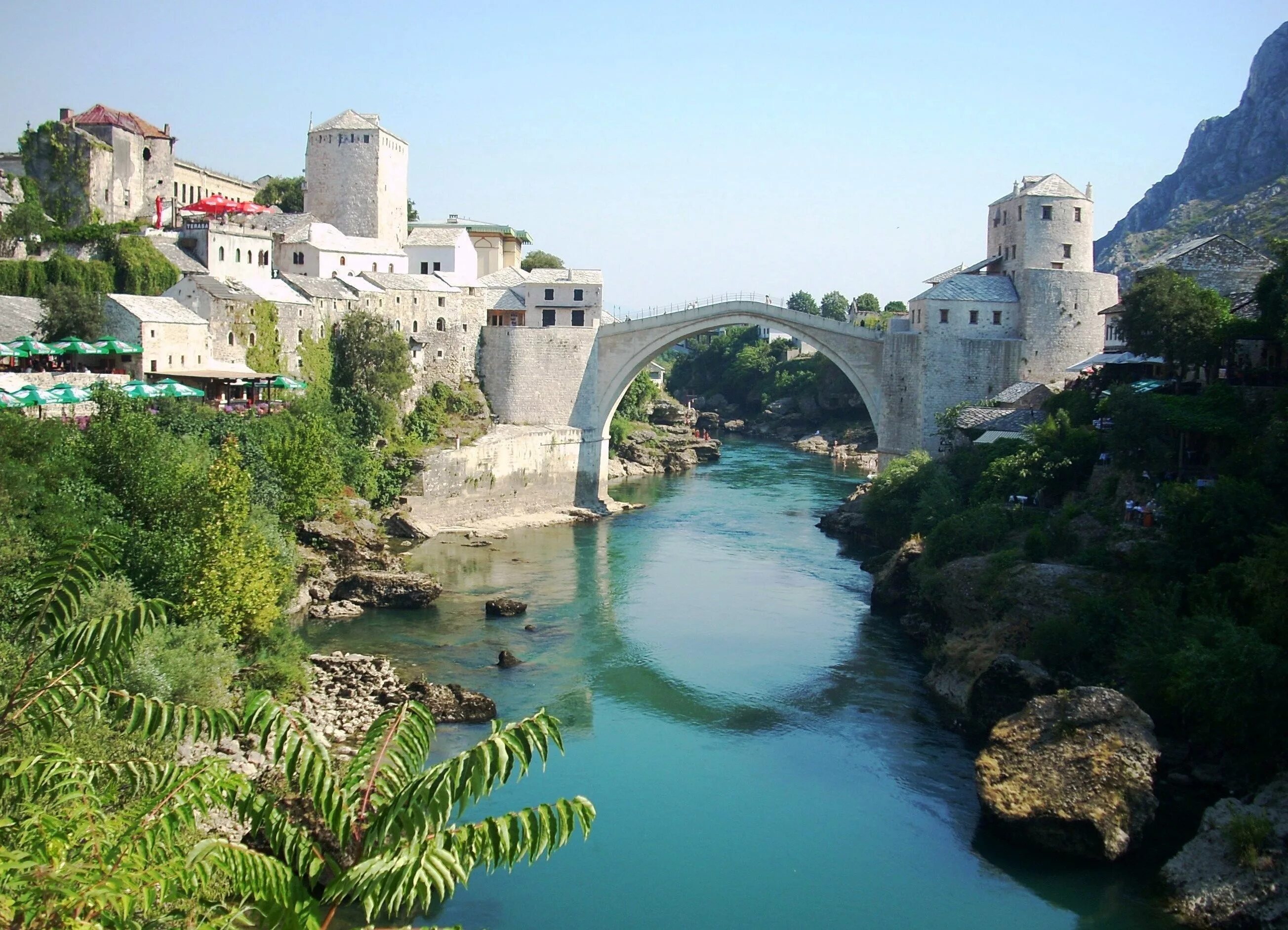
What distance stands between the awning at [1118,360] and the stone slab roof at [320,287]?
66.2ft

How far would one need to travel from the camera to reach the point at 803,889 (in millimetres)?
13102

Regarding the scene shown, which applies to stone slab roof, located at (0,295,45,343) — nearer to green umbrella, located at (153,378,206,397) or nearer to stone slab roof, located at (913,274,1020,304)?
green umbrella, located at (153,378,206,397)

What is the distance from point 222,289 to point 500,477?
8.99m

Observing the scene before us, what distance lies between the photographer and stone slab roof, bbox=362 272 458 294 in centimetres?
3638

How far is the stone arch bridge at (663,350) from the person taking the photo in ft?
116

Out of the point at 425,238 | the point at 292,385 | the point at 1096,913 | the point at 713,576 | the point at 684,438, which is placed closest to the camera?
the point at 1096,913

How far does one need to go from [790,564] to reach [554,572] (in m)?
5.58

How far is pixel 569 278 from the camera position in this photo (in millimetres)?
37688

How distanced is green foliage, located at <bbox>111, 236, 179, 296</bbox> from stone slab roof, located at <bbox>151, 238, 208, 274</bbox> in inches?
13.7

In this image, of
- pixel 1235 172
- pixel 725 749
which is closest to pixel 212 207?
pixel 725 749

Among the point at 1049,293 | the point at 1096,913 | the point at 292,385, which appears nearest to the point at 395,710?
the point at 1096,913

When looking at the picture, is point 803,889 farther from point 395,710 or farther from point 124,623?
point 124,623

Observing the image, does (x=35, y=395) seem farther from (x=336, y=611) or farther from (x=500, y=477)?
(x=500, y=477)

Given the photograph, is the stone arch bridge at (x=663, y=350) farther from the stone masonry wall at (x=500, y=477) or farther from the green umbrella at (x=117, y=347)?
the green umbrella at (x=117, y=347)
